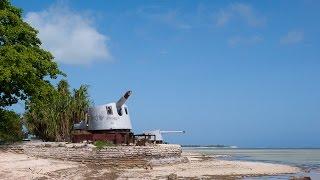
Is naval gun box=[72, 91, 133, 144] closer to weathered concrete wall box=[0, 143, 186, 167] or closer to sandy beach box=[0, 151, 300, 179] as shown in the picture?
weathered concrete wall box=[0, 143, 186, 167]

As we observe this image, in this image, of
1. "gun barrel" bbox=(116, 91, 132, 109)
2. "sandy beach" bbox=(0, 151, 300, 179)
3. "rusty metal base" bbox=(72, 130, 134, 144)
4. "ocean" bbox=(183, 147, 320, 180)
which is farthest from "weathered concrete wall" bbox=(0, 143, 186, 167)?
"ocean" bbox=(183, 147, 320, 180)

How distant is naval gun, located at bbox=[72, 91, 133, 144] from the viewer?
35.3 meters

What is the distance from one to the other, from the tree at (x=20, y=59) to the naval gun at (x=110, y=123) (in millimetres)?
5629

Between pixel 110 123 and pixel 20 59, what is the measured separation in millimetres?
9893

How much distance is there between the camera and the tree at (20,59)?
28250mm

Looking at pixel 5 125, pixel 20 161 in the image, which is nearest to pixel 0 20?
pixel 5 125

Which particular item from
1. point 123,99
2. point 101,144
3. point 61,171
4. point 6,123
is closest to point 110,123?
point 123,99

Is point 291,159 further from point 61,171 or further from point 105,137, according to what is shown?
point 61,171

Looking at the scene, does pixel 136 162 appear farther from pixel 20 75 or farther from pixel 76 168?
pixel 20 75

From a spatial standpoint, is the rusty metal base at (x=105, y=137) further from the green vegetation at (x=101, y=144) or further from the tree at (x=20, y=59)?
the tree at (x=20, y=59)

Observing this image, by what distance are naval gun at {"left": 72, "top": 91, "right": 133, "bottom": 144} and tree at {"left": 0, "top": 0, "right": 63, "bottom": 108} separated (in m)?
5.63

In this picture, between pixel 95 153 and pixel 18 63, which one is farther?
pixel 95 153

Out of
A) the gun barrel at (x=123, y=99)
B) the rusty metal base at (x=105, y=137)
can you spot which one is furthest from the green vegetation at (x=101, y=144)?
the gun barrel at (x=123, y=99)

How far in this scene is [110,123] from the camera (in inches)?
1431
